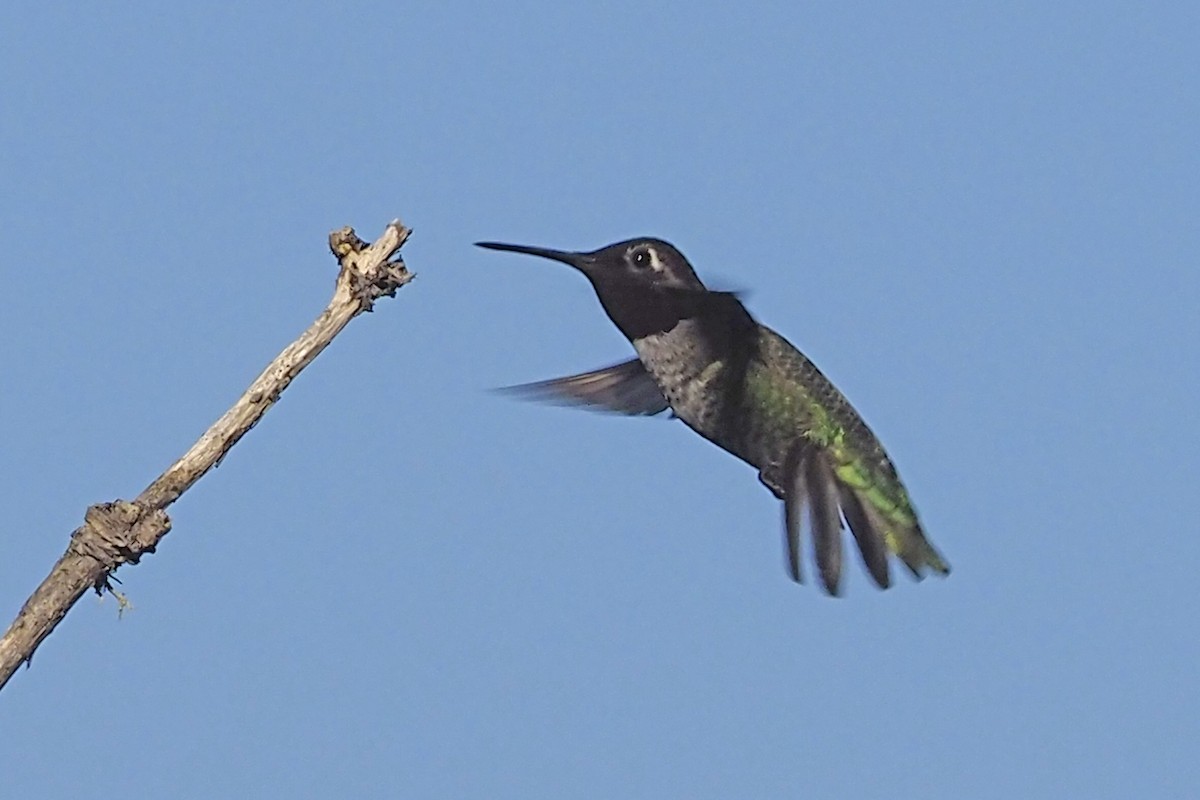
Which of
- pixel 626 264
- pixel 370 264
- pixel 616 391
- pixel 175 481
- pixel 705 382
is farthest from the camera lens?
pixel 616 391

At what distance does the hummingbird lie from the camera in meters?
10.7

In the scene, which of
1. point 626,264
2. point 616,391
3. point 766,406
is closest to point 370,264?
point 626,264

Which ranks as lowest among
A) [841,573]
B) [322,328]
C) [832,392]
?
[322,328]

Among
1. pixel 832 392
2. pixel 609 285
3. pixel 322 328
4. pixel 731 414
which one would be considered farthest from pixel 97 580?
pixel 832 392

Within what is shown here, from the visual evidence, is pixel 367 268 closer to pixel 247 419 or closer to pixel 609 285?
pixel 247 419

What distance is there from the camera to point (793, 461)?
37.9ft

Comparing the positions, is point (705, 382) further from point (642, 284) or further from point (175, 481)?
point (175, 481)

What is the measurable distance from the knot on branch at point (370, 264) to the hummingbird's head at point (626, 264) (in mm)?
3610

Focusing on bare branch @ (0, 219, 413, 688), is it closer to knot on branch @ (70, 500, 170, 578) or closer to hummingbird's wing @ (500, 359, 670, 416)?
knot on branch @ (70, 500, 170, 578)

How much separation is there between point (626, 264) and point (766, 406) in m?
1.61

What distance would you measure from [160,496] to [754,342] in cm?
611

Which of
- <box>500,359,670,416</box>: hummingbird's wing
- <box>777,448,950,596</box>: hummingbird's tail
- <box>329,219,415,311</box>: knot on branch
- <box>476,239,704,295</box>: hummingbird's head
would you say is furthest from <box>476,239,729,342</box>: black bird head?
<box>329,219,415,311</box>: knot on branch

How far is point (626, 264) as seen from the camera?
10.7m

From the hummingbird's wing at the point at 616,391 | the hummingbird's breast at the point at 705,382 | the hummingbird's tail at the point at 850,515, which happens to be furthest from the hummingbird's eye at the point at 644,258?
the hummingbird's wing at the point at 616,391
